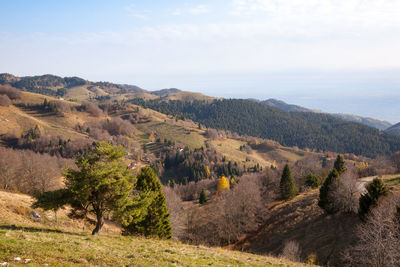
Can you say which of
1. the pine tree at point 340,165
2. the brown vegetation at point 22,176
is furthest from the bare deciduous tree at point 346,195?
the brown vegetation at point 22,176

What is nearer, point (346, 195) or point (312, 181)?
point (346, 195)

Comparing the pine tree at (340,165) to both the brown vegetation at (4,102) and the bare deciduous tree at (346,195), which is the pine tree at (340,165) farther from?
the brown vegetation at (4,102)

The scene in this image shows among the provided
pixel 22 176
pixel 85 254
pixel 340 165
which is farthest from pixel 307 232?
pixel 22 176

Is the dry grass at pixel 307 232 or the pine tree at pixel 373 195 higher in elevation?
the pine tree at pixel 373 195

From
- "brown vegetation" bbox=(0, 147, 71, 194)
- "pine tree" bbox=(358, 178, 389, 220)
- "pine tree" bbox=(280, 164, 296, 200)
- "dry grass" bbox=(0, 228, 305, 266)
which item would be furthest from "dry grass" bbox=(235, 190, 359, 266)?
"brown vegetation" bbox=(0, 147, 71, 194)

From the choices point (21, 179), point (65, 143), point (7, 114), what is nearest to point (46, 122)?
point (7, 114)

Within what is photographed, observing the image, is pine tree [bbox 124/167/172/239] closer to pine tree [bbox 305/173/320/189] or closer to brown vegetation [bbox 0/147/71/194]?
brown vegetation [bbox 0/147/71/194]

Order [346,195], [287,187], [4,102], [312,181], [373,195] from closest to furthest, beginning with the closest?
[373,195] → [346,195] → [287,187] → [312,181] → [4,102]

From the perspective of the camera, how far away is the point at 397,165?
222 feet

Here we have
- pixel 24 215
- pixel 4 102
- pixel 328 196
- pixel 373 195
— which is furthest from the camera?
pixel 4 102

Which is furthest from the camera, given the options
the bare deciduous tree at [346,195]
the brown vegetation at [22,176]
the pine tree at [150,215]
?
the brown vegetation at [22,176]

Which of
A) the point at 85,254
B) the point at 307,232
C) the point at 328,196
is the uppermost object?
the point at 85,254

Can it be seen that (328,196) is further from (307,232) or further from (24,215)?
(24,215)

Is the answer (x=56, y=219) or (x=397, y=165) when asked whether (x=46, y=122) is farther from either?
(x=397, y=165)
